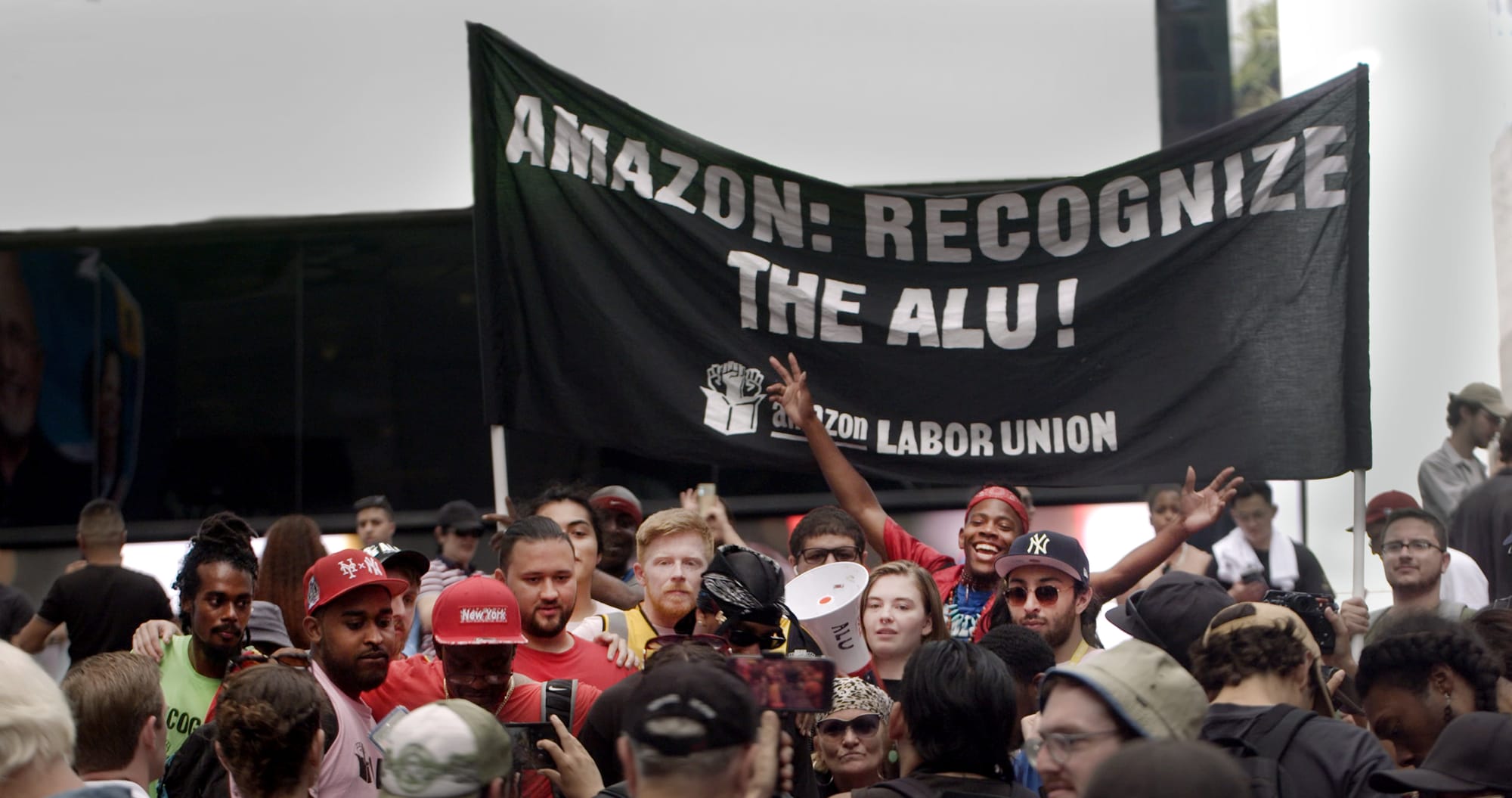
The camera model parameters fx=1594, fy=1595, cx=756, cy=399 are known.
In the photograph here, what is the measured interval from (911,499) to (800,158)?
2.02m

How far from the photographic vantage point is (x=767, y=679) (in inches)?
111

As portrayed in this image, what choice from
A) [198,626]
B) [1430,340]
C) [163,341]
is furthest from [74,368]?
[1430,340]

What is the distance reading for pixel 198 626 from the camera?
4773mm

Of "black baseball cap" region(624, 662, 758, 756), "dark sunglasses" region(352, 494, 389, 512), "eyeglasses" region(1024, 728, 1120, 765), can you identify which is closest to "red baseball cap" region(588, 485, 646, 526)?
"dark sunglasses" region(352, 494, 389, 512)

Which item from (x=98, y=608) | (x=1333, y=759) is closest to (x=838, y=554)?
(x=1333, y=759)

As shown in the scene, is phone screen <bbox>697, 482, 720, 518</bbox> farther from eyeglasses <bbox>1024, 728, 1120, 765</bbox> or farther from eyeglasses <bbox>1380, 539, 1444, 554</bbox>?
eyeglasses <bbox>1024, 728, 1120, 765</bbox>

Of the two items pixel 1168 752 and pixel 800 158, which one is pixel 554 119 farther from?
pixel 1168 752

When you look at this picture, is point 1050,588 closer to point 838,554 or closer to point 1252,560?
point 838,554

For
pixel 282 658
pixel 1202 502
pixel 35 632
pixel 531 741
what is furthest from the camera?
pixel 35 632

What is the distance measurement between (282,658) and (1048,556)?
2.25m

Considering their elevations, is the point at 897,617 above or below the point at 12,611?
above

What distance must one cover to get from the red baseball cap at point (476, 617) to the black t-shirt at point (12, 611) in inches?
178

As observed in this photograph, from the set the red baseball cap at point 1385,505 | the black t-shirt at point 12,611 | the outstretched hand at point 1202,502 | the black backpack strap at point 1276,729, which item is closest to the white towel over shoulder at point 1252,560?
the red baseball cap at point 1385,505

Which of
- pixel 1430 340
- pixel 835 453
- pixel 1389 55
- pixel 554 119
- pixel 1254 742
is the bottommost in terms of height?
pixel 1254 742
